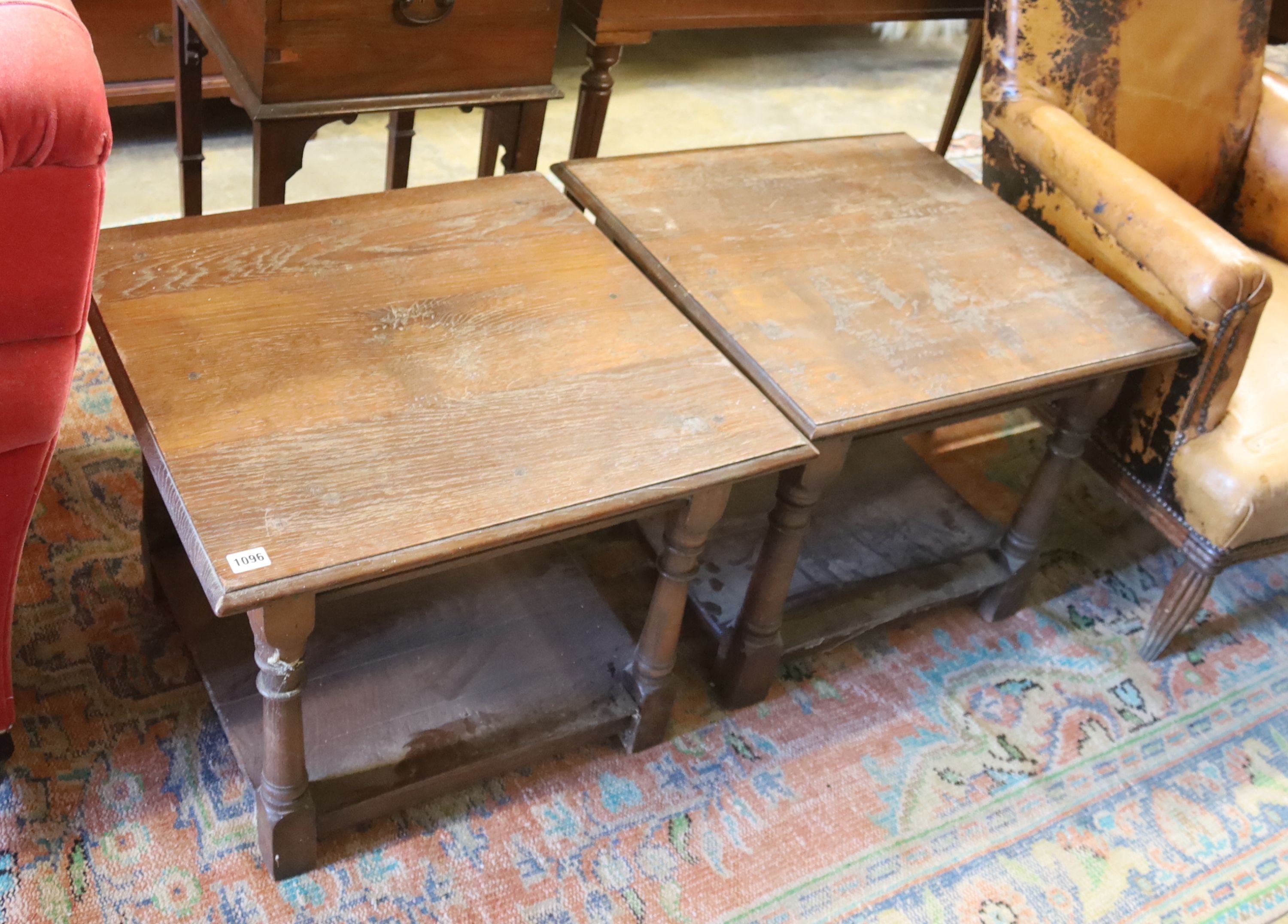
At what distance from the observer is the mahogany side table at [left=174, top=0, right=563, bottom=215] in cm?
139

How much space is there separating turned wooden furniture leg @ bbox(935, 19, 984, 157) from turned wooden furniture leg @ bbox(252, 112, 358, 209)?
1343 millimetres

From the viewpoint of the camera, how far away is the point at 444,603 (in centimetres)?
145


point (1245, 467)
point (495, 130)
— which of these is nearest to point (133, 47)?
point (495, 130)

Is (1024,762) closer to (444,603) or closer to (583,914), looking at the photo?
(583,914)

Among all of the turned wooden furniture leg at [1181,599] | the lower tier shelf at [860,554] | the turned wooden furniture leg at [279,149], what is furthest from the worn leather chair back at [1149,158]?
the turned wooden furniture leg at [279,149]

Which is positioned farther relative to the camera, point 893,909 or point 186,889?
point 893,909

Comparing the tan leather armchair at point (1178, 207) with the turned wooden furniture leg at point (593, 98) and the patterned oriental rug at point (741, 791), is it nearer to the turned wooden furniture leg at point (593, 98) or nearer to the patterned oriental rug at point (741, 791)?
the patterned oriental rug at point (741, 791)

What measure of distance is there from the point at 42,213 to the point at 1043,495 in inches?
50.2

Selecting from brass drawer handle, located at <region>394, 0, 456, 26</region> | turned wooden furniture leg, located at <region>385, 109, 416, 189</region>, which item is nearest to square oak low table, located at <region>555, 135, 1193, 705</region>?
brass drawer handle, located at <region>394, 0, 456, 26</region>

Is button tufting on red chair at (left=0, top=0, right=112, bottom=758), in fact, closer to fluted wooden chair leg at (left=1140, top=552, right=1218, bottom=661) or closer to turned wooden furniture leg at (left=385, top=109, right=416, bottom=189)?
turned wooden furniture leg at (left=385, top=109, right=416, bottom=189)

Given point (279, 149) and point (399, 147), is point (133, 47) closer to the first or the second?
point (399, 147)

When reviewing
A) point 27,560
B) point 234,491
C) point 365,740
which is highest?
point 234,491

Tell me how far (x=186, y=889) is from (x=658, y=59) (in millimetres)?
2702

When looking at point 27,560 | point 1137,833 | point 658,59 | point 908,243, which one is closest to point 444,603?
point 27,560
